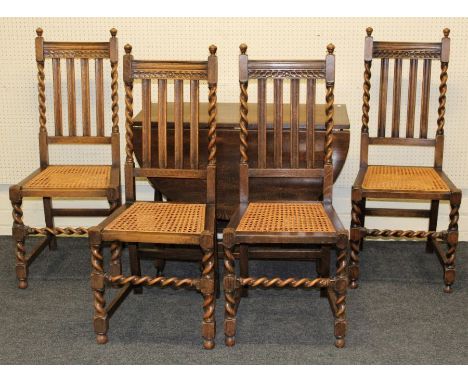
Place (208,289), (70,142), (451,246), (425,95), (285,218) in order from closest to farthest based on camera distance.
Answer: (208,289)
(285,218)
(451,246)
(425,95)
(70,142)

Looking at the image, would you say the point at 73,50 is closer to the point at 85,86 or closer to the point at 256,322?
the point at 85,86

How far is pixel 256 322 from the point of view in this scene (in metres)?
3.39

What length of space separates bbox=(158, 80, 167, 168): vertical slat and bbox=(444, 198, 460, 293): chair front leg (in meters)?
1.39

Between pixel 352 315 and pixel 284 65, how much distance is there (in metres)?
1.18

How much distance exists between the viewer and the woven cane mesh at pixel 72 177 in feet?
12.2

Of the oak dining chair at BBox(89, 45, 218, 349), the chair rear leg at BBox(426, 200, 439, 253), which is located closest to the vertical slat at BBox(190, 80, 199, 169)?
the oak dining chair at BBox(89, 45, 218, 349)

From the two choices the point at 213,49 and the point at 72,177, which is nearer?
the point at 213,49

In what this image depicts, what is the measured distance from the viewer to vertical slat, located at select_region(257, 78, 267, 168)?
3.39 metres

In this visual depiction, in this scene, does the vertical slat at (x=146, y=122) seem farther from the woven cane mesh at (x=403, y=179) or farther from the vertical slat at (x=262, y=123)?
the woven cane mesh at (x=403, y=179)

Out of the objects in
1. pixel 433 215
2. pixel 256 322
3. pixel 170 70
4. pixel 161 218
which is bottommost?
pixel 256 322

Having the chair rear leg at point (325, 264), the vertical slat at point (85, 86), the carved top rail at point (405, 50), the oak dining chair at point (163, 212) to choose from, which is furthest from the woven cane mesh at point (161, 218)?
the carved top rail at point (405, 50)

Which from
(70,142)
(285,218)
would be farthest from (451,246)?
(70,142)

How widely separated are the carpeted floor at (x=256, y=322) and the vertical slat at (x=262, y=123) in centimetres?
70

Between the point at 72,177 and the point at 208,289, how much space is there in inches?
45.6
